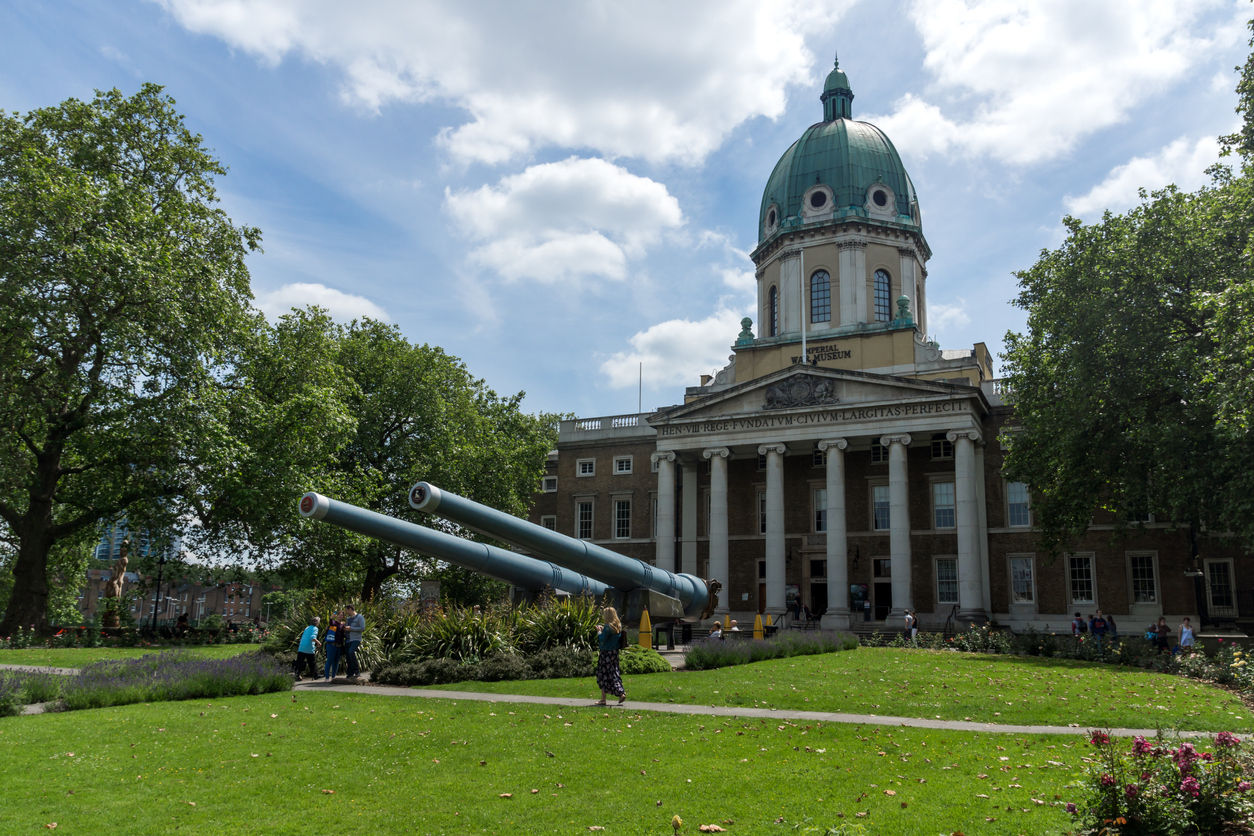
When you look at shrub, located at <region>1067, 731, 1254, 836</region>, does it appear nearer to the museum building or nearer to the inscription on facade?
the museum building

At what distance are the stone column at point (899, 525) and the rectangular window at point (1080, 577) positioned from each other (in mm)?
7033

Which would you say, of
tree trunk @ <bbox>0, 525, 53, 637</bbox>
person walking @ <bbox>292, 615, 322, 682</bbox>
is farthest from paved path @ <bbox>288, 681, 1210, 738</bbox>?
tree trunk @ <bbox>0, 525, 53, 637</bbox>

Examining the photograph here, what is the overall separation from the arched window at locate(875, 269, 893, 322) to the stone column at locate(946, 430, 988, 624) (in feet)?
38.1

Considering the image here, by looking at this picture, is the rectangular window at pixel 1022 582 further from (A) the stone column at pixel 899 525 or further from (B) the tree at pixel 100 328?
(B) the tree at pixel 100 328

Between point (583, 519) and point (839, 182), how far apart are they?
24.8 metres

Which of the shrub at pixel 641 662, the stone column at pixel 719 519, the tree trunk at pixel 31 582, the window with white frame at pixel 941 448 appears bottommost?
the shrub at pixel 641 662

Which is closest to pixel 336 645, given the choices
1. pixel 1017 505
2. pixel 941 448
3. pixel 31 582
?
pixel 31 582

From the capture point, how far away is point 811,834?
6.47 meters

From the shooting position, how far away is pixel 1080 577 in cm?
3884

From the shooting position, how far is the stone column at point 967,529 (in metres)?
36.6

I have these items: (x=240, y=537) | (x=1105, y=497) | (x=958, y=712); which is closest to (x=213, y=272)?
(x=240, y=537)

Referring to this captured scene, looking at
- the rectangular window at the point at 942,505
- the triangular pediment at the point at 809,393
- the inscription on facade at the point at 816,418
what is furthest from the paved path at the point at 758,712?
the rectangular window at the point at 942,505

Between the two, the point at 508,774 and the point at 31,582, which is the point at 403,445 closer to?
the point at 31,582

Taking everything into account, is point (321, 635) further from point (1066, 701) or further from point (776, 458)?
point (776, 458)
